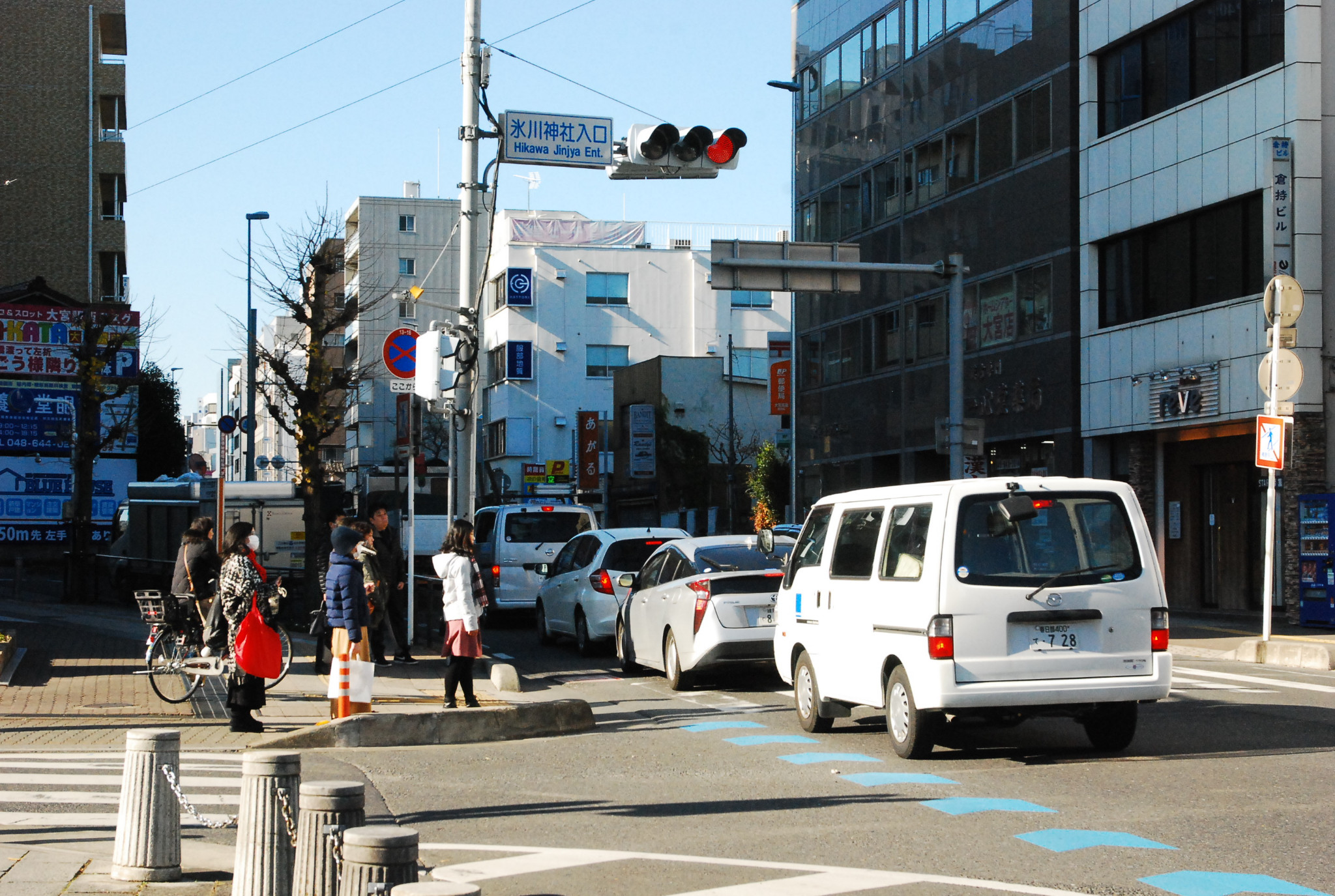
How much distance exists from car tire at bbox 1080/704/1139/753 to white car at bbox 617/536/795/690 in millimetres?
3998

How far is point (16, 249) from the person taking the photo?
50250 mm

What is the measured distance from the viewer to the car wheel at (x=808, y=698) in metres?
12.0

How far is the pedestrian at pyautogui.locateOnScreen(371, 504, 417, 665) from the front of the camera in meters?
16.4

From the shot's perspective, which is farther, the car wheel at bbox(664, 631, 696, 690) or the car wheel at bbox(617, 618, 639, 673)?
the car wheel at bbox(617, 618, 639, 673)

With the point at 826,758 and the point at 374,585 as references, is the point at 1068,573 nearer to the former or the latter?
the point at 826,758

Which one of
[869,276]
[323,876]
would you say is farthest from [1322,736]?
[869,276]

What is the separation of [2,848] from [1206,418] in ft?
77.0

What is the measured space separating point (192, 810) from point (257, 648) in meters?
4.30

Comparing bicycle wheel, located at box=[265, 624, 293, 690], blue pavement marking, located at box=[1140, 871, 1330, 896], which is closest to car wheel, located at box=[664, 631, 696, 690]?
bicycle wheel, located at box=[265, 624, 293, 690]

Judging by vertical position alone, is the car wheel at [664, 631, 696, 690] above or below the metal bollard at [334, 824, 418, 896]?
below

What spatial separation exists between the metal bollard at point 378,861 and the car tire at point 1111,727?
666cm

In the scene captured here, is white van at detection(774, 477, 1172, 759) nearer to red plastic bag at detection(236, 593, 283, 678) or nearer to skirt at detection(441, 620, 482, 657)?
skirt at detection(441, 620, 482, 657)

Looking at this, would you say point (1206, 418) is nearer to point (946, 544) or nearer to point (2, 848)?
point (946, 544)

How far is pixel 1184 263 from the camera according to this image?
28266 mm
